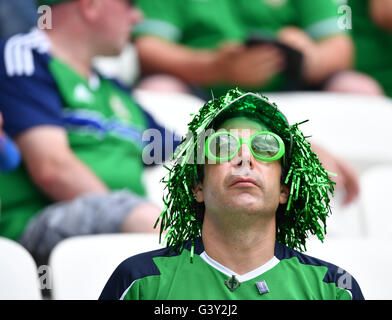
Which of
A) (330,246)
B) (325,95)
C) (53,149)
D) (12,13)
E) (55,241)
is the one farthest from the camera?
(325,95)

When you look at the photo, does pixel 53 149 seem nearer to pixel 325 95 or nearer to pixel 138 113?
pixel 138 113

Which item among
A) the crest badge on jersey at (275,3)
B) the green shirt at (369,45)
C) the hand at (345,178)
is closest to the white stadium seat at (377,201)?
the hand at (345,178)

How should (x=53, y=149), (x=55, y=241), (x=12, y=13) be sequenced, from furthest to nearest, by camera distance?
(x=12, y=13) → (x=53, y=149) → (x=55, y=241)

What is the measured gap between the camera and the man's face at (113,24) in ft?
7.32

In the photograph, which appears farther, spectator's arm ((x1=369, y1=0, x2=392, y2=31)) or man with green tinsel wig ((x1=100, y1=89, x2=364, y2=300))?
spectator's arm ((x1=369, y1=0, x2=392, y2=31))

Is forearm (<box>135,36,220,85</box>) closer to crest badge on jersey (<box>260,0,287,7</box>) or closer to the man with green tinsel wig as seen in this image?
crest badge on jersey (<box>260,0,287,7</box>)

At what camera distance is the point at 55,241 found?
5.81 feet

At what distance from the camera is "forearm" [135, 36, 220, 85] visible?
282cm

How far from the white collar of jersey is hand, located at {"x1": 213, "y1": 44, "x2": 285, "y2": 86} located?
1540 millimetres

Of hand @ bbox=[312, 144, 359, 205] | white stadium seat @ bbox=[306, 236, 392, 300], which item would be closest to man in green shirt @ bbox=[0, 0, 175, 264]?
white stadium seat @ bbox=[306, 236, 392, 300]

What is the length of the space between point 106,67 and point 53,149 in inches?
36.0

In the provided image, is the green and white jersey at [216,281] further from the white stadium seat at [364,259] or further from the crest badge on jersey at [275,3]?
the crest badge on jersey at [275,3]

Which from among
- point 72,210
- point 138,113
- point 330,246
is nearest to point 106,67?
point 138,113
